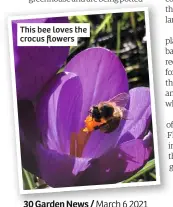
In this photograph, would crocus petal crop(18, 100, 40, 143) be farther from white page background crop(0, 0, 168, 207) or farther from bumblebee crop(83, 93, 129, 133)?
bumblebee crop(83, 93, 129, 133)

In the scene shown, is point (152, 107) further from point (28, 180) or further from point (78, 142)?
point (28, 180)

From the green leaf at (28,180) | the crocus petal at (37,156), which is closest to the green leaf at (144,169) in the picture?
the crocus petal at (37,156)

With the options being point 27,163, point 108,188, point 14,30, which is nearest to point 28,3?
point 14,30

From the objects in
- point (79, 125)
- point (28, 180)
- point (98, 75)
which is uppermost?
point (98, 75)

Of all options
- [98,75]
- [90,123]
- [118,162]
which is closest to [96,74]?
[98,75]

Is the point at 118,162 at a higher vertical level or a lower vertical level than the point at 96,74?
lower

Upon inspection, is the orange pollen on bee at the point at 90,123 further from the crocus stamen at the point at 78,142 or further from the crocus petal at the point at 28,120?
the crocus petal at the point at 28,120

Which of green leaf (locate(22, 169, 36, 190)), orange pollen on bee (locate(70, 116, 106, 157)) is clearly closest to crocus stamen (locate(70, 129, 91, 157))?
orange pollen on bee (locate(70, 116, 106, 157))

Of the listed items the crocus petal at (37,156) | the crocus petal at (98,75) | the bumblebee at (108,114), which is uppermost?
the crocus petal at (98,75)
